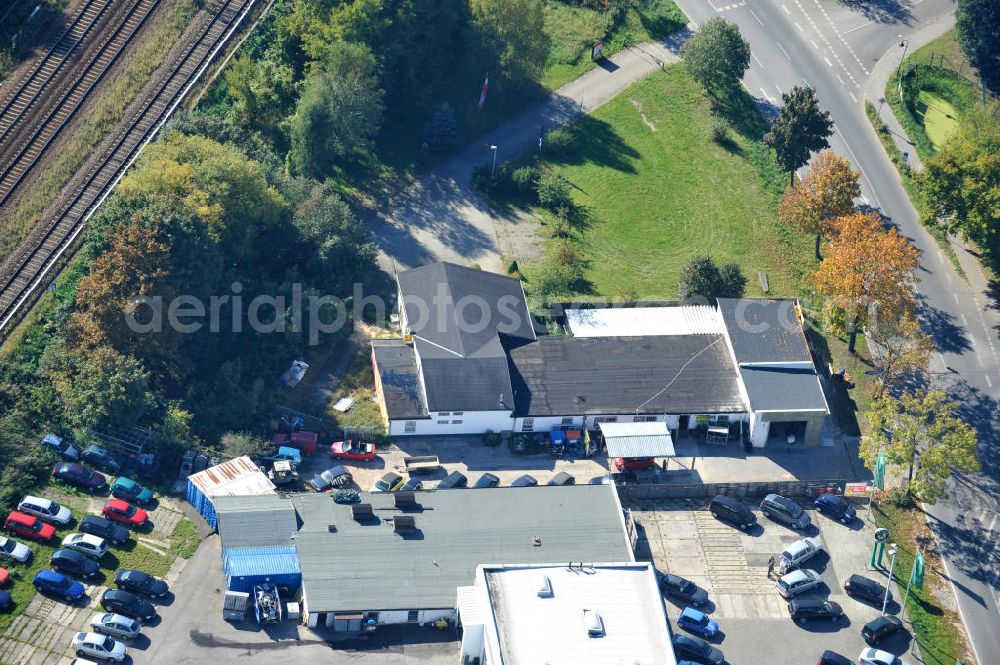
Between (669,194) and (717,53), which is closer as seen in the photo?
(669,194)

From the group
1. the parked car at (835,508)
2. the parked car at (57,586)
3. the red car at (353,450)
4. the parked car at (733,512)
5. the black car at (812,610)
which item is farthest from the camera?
the red car at (353,450)

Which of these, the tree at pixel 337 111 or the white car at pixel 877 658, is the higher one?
the tree at pixel 337 111

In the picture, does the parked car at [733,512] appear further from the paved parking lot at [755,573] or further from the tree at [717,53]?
the tree at [717,53]

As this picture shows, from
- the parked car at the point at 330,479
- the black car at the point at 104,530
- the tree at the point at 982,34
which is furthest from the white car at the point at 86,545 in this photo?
the tree at the point at 982,34

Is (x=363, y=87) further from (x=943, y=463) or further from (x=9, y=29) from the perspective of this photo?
(x=943, y=463)

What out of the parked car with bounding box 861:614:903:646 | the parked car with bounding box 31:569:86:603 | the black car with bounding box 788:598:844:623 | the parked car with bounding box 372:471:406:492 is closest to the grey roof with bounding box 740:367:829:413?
the black car with bounding box 788:598:844:623

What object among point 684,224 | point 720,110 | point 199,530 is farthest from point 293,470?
point 720,110

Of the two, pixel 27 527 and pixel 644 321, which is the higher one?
pixel 27 527

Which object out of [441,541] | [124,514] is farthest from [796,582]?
[124,514]

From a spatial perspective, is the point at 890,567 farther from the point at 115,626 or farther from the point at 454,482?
the point at 115,626
